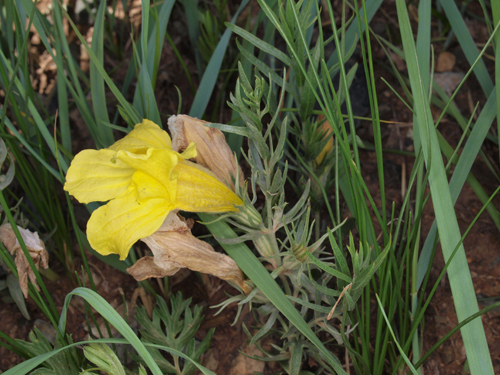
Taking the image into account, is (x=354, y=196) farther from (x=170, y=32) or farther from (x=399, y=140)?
(x=170, y=32)

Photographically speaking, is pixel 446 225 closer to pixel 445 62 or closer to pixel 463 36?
pixel 463 36

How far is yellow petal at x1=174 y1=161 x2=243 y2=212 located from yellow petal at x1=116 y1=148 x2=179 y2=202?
0.15ft

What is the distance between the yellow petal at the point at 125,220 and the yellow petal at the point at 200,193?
0.05 metres

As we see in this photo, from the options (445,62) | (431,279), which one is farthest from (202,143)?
(445,62)

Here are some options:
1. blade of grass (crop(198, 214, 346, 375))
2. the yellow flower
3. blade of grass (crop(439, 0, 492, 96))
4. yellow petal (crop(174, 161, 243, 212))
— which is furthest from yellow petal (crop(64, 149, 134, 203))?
blade of grass (crop(439, 0, 492, 96))

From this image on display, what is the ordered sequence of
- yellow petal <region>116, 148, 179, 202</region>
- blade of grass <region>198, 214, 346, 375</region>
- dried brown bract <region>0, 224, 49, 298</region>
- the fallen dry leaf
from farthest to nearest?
the fallen dry leaf < dried brown bract <region>0, 224, 49, 298</region> < blade of grass <region>198, 214, 346, 375</region> < yellow petal <region>116, 148, 179, 202</region>

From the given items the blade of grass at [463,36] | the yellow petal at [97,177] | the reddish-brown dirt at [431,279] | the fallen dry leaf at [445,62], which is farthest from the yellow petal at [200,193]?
the fallen dry leaf at [445,62]

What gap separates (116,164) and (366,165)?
93 centimetres

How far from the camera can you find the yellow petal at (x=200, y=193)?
1037mm

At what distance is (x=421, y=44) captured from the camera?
49.1 inches

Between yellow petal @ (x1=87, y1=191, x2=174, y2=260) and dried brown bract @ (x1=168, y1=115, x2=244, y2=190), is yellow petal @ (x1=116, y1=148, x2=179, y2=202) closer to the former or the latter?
yellow petal @ (x1=87, y1=191, x2=174, y2=260)

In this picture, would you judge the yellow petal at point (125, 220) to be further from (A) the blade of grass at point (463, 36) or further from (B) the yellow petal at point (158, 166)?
(A) the blade of grass at point (463, 36)

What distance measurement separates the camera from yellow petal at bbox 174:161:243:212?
1.04m

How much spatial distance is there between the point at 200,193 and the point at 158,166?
120 mm
